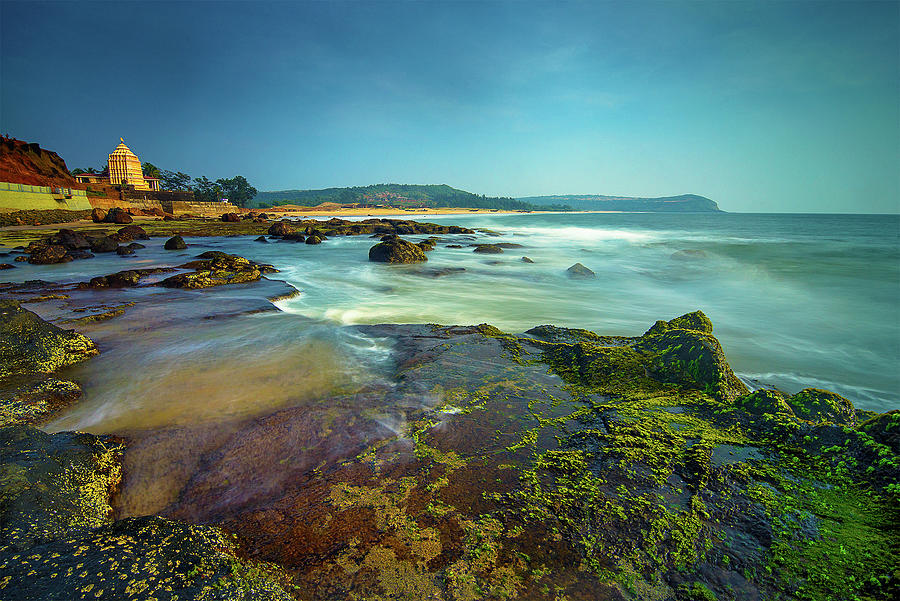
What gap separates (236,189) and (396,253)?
8553cm

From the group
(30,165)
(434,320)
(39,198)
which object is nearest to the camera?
(434,320)

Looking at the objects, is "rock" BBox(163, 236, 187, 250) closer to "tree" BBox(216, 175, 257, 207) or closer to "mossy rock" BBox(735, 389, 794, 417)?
"mossy rock" BBox(735, 389, 794, 417)

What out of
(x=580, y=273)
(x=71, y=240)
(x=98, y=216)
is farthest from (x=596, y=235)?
(x=98, y=216)

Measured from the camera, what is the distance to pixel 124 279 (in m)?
8.98

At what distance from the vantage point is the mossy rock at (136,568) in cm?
142

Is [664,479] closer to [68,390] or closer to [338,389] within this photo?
[338,389]

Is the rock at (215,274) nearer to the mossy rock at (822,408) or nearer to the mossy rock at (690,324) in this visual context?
the mossy rock at (690,324)

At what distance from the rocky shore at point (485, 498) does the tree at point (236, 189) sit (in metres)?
94.0

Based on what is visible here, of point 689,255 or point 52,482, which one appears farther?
point 689,255

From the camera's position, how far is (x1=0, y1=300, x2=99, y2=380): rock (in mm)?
3922

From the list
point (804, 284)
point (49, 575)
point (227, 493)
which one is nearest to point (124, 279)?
point (227, 493)

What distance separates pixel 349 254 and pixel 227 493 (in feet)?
55.4

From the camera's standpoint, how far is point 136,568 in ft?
5.04

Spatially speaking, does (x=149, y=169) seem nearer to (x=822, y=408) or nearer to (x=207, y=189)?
(x=207, y=189)
